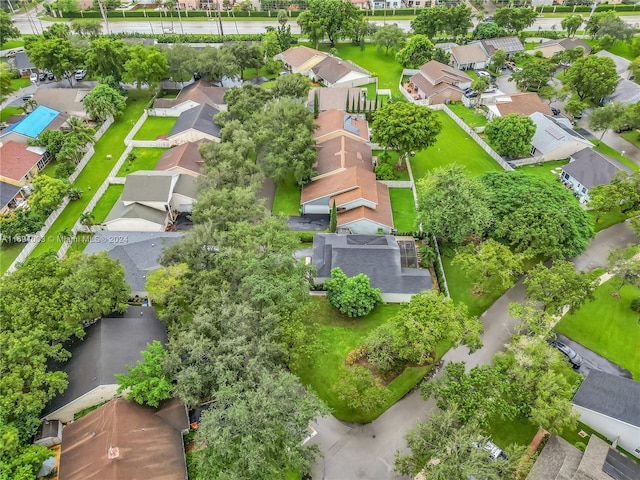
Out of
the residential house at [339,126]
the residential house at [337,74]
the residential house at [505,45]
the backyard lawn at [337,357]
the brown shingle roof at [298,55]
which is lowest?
the backyard lawn at [337,357]

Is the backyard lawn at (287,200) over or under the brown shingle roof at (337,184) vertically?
under

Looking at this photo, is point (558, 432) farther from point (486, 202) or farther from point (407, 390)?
point (486, 202)

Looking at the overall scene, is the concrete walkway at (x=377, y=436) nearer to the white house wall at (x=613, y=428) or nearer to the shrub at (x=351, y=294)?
the white house wall at (x=613, y=428)

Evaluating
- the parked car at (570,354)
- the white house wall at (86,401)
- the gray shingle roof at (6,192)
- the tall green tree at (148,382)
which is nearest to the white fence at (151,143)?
the gray shingle roof at (6,192)

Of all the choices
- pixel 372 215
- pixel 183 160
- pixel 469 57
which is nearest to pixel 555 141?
pixel 372 215

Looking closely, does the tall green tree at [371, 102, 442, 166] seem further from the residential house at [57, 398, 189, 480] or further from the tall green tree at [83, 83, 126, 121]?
the tall green tree at [83, 83, 126, 121]

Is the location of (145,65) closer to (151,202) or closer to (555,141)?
(151,202)
